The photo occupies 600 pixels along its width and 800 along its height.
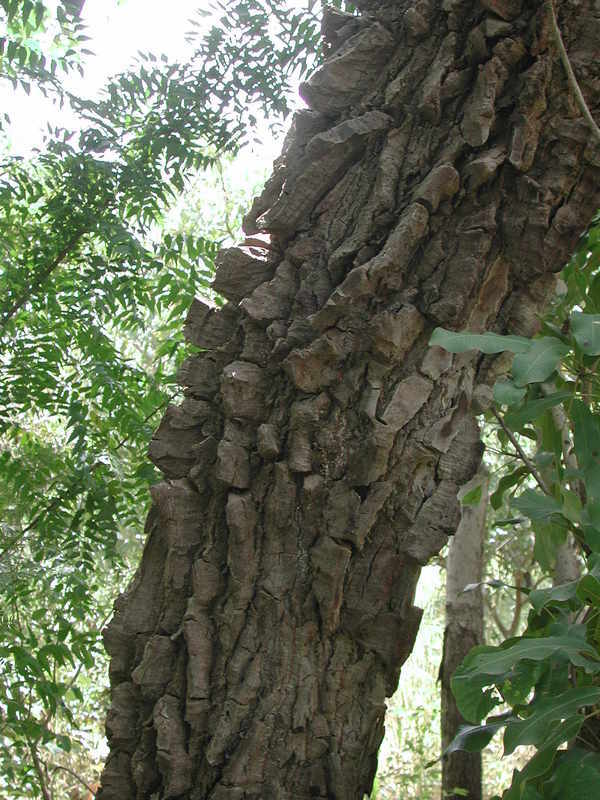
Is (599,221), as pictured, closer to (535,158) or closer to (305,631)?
(535,158)

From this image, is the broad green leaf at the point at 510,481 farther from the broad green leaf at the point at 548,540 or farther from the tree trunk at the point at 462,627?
the tree trunk at the point at 462,627

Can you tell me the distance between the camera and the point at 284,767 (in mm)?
881

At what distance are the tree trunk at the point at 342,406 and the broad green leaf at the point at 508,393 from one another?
0.24 feet

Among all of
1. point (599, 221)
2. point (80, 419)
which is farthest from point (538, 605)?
point (80, 419)

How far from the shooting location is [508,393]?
92 cm

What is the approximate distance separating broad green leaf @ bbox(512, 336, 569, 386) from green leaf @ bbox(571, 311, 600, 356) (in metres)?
0.02

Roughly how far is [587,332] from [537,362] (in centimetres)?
9

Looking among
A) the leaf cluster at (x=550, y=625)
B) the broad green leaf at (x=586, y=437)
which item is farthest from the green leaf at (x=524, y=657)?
the broad green leaf at (x=586, y=437)

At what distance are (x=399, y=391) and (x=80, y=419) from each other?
1075 mm

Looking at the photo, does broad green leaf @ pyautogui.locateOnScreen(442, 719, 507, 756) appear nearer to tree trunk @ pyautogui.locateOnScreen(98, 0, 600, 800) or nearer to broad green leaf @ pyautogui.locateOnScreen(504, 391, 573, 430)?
tree trunk @ pyautogui.locateOnScreen(98, 0, 600, 800)

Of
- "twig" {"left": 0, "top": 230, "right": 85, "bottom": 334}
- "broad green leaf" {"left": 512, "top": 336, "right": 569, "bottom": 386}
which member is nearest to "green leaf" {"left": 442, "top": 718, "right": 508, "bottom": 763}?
"broad green leaf" {"left": 512, "top": 336, "right": 569, "bottom": 386}

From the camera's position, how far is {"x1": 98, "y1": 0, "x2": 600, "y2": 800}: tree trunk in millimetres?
907

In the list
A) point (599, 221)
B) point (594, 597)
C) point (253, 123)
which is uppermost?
point (253, 123)

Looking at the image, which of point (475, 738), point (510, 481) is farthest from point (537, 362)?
point (510, 481)
